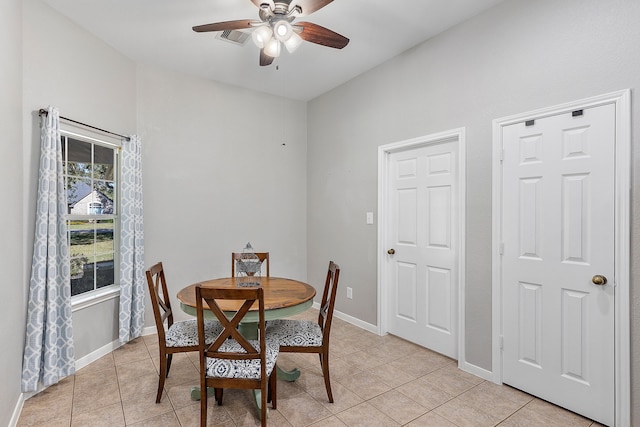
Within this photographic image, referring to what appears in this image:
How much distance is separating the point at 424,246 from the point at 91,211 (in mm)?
3110

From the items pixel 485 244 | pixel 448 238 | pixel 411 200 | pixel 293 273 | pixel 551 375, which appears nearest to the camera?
pixel 551 375

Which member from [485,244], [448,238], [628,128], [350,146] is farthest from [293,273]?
[628,128]

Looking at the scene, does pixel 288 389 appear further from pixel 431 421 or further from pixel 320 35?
pixel 320 35

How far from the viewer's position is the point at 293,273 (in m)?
4.52

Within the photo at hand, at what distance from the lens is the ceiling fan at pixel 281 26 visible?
1992mm

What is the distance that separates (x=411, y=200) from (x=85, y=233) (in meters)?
3.05

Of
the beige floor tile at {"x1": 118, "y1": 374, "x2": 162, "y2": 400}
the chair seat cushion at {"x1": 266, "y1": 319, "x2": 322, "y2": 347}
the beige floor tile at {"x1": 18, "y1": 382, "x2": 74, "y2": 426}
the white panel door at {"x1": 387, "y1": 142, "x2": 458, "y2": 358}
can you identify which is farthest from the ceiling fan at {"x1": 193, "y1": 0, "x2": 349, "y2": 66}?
the beige floor tile at {"x1": 18, "y1": 382, "x2": 74, "y2": 426}

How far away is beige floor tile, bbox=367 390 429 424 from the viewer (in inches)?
82.2

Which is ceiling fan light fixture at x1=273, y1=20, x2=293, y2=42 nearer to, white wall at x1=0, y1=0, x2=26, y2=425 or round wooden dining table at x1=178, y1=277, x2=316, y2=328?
white wall at x1=0, y1=0, x2=26, y2=425

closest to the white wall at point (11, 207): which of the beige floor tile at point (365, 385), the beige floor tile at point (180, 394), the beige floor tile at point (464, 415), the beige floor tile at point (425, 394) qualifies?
the beige floor tile at point (180, 394)

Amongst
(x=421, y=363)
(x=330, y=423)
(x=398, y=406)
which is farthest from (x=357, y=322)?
(x=330, y=423)

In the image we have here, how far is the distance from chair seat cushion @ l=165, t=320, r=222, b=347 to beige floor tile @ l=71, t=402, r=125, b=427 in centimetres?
50

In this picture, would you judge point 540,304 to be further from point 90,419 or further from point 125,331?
point 125,331

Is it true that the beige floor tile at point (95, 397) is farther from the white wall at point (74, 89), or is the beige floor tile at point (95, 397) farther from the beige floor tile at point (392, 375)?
the beige floor tile at point (392, 375)
